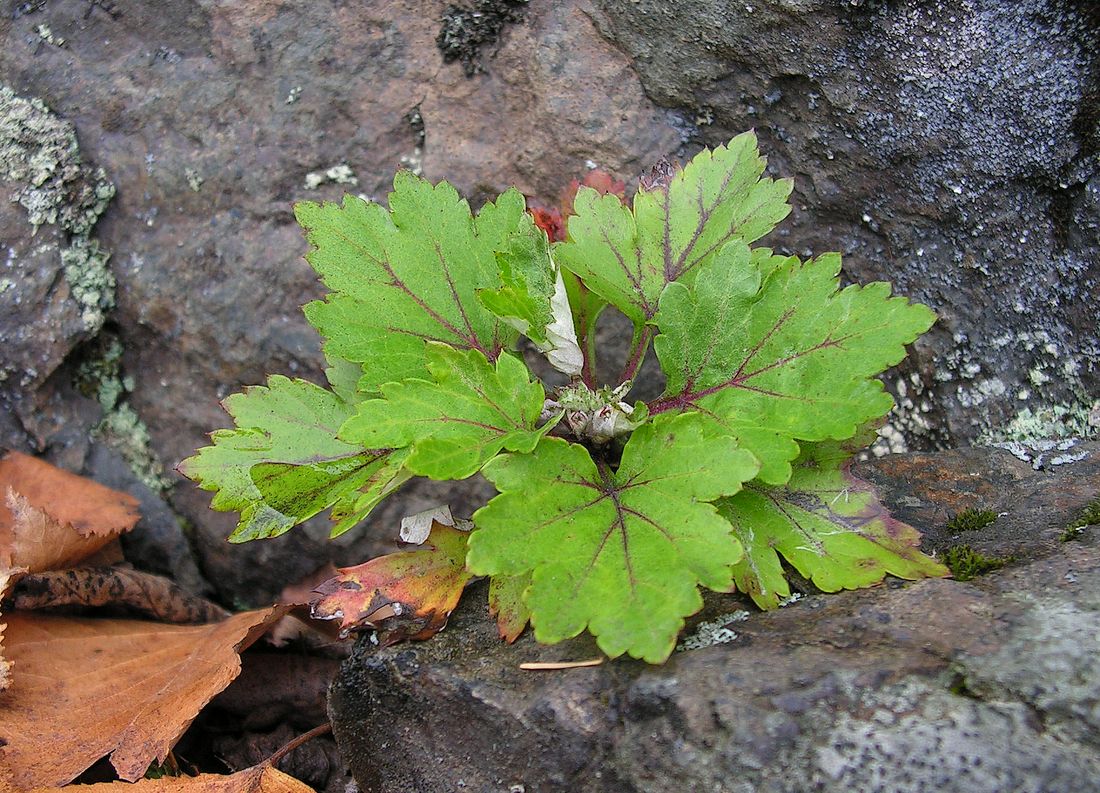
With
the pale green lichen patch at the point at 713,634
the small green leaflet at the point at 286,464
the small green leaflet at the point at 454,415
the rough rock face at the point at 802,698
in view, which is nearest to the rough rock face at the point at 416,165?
the small green leaflet at the point at 286,464

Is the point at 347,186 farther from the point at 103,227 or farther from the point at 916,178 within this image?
the point at 916,178

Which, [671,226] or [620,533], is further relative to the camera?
[671,226]

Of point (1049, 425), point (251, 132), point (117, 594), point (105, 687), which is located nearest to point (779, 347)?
point (1049, 425)

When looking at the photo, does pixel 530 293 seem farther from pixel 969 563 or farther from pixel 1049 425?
pixel 1049 425

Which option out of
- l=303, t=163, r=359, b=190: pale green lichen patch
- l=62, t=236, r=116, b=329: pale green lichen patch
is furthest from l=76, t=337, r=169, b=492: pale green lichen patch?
l=303, t=163, r=359, b=190: pale green lichen patch

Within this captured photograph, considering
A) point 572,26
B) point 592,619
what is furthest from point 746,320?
point 572,26

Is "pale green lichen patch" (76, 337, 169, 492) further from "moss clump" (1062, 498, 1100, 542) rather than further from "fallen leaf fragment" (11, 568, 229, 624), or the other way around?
"moss clump" (1062, 498, 1100, 542)
